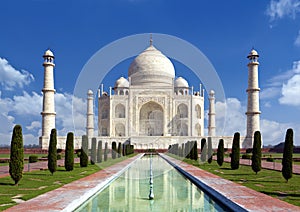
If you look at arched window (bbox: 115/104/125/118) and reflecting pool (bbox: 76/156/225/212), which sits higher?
arched window (bbox: 115/104/125/118)

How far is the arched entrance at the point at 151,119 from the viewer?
101 ft

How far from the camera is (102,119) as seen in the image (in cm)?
3034

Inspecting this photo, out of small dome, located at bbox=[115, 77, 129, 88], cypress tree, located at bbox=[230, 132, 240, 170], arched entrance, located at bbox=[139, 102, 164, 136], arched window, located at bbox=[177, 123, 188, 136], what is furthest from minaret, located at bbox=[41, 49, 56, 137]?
cypress tree, located at bbox=[230, 132, 240, 170]

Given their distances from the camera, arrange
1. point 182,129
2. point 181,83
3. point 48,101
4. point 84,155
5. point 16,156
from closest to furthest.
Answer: point 16,156 < point 84,155 < point 48,101 < point 182,129 < point 181,83

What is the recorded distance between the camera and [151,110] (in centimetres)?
3155

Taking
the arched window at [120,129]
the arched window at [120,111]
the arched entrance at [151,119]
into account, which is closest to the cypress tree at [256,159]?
the arched window at [120,129]

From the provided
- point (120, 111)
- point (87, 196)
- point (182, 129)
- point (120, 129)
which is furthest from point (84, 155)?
point (120, 111)

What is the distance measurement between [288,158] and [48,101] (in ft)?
67.5

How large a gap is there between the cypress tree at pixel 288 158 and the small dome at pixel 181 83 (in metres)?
25.7

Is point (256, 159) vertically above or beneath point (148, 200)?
above

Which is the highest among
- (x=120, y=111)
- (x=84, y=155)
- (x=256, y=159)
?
(x=120, y=111)

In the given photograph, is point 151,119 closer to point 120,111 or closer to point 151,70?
point 120,111

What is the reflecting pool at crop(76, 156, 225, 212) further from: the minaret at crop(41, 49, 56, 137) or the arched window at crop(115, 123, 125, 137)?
the arched window at crop(115, 123, 125, 137)

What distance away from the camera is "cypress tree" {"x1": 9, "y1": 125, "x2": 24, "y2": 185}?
282 inches
